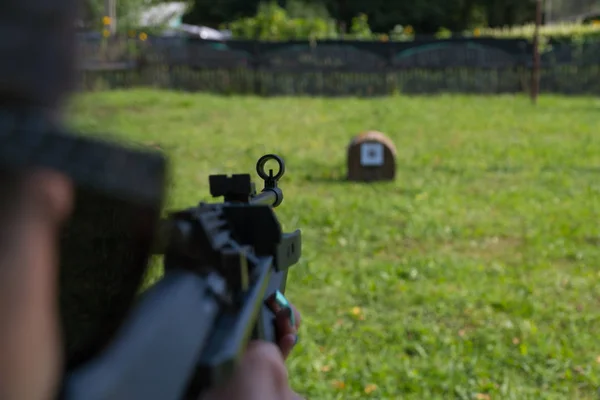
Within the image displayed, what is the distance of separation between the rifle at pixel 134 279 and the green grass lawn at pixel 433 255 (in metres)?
0.03

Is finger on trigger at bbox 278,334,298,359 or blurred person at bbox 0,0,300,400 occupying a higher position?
blurred person at bbox 0,0,300,400

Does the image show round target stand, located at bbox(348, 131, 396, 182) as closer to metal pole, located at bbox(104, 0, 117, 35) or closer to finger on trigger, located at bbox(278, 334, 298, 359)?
finger on trigger, located at bbox(278, 334, 298, 359)

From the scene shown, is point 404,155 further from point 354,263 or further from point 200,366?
point 200,366

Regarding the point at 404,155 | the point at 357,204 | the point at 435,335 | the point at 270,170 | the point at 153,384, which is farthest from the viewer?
the point at 404,155

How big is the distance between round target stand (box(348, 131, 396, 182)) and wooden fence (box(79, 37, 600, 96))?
10.3m

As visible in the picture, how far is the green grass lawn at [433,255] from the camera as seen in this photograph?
11.7ft

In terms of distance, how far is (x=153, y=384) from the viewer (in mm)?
581

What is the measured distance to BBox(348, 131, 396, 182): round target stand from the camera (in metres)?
7.93

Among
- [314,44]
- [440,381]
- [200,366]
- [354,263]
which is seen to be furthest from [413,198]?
[314,44]

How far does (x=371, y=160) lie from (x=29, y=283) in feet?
24.8

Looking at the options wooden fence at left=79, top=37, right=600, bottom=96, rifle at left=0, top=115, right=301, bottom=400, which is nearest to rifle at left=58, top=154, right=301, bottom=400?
rifle at left=0, top=115, right=301, bottom=400

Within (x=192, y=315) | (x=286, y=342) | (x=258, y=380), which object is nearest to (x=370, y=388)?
(x=286, y=342)

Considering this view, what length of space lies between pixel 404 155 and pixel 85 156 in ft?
30.8

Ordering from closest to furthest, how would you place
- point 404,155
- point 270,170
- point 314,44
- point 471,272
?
1. point 270,170
2. point 471,272
3. point 404,155
4. point 314,44
